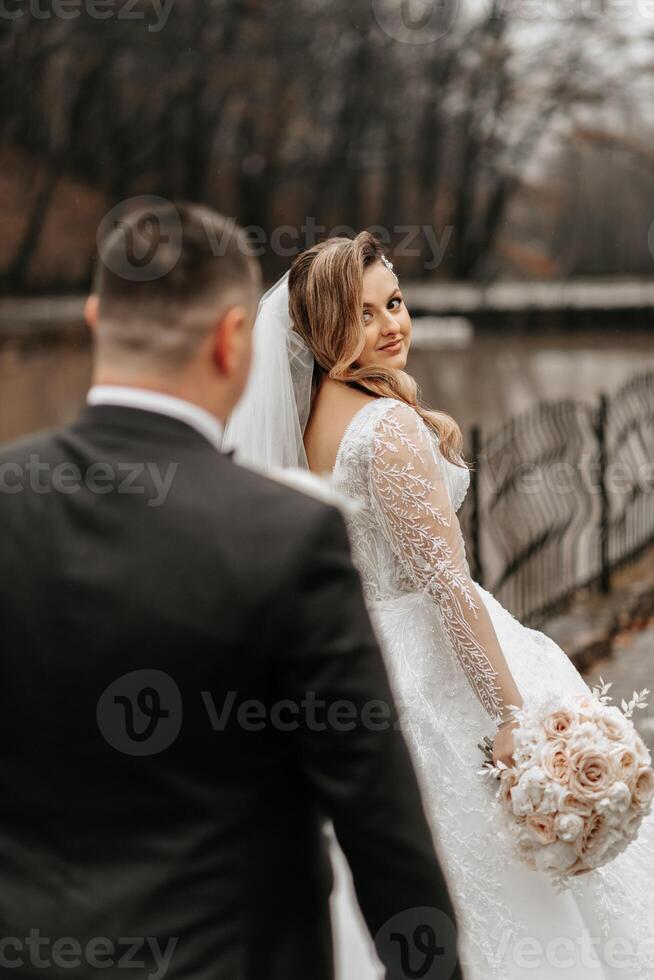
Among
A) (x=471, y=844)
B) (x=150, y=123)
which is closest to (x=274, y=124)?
(x=150, y=123)

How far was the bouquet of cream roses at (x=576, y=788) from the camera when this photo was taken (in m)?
2.36

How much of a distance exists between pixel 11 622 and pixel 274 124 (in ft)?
123

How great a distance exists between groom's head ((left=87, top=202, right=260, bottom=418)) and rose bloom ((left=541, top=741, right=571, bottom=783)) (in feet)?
3.98

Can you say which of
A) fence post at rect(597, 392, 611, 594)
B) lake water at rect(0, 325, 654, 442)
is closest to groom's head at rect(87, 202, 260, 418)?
fence post at rect(597, 392, 611, 594)

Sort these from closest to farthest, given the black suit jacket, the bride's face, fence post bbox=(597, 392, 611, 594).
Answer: the black suit jacket
the bride's face
fence post bbox=(597, 392, 611, 594)

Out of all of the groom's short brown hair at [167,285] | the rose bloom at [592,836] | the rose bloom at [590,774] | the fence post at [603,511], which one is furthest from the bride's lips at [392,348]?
the fence post at [603,511]

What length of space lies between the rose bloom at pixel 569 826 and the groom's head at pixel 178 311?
4.11 ft

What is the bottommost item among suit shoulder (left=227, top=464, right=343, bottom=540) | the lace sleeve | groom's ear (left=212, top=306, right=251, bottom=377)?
the lace sleeve

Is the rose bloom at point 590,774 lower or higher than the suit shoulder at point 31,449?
lower

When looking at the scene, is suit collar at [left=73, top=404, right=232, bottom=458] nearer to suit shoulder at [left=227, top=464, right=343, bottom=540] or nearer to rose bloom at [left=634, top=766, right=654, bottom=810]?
suit shoulder at [left=227, top=464, right=343, bottom=540]

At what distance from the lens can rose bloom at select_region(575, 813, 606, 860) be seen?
2.37 metres

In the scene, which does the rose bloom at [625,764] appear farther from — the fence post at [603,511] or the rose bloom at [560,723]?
the fence post at [603,511]

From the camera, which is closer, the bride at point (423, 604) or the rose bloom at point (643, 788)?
the rose bloom at point (643, 788)

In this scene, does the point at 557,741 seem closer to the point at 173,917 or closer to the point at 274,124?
the point at 173,917
